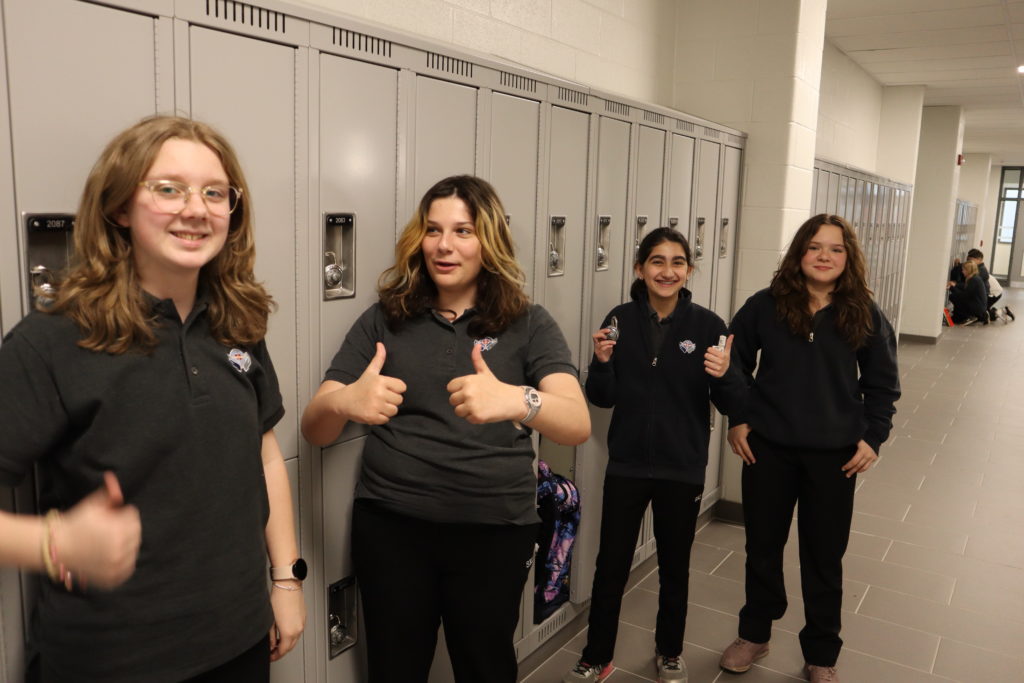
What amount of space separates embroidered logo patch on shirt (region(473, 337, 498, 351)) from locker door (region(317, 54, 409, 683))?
0.36 meters

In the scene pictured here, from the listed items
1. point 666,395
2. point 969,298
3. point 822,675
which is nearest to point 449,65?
point 666,395

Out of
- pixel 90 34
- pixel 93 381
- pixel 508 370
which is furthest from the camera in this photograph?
pixel 508 370

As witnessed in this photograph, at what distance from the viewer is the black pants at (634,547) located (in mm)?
2660

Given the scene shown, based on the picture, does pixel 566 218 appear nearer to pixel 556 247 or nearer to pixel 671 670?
pixel 556 247

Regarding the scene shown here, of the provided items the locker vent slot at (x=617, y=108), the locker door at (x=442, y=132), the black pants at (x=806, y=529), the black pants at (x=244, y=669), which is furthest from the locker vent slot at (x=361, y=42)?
the black pants at (x=806, y=529)

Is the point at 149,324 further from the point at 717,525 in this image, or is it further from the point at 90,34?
the point at 717,525

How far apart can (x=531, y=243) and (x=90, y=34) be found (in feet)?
5.03

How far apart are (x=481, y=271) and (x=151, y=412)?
924 millimetres

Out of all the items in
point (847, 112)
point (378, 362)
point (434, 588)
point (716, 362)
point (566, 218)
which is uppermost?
point (847, 112)

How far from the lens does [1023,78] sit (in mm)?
8070

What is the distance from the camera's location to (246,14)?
5.38ft

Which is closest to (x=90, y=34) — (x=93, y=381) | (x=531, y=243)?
(x=93, y=381)

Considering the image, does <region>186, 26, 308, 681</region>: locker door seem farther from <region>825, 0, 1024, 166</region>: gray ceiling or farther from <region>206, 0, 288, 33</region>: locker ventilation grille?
<region>825, 0, 1024, 166</region>: gray ceiling

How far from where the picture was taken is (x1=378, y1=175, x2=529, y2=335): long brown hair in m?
1.90
